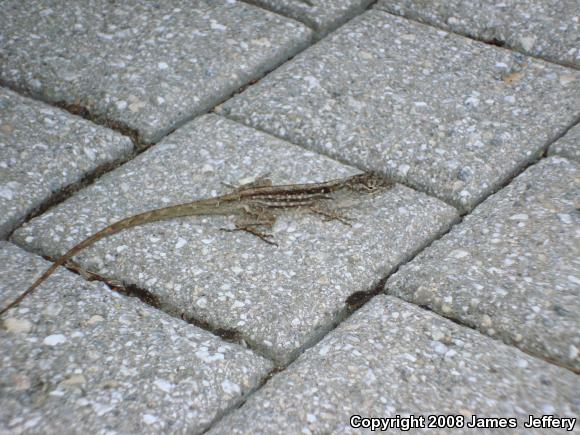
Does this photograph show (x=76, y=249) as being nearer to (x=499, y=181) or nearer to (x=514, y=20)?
(x=499, y=181)

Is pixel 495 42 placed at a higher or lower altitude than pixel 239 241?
higher

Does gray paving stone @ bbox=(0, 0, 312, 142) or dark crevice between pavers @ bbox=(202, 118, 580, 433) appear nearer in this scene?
dark crevice between pavers @ bbox=(202, 118, 580, 433)

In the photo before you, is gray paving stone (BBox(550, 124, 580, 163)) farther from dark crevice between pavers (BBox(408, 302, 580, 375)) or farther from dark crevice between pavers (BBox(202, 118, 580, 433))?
dark crevice between pavers (BBox(408, 302, 580, 375))

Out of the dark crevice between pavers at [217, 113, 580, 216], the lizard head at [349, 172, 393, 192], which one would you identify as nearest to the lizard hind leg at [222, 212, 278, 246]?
the lizard head at [349, 172, 393, 192]

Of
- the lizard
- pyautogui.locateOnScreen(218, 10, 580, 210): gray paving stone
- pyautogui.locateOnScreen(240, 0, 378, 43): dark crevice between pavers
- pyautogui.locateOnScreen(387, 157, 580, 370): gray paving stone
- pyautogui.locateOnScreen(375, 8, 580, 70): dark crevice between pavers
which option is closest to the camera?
Answer: pyautogui.locateOnScreen(387, 157, 580, 370): gray paving stone

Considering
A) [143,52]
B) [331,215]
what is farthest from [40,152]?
[331,215]

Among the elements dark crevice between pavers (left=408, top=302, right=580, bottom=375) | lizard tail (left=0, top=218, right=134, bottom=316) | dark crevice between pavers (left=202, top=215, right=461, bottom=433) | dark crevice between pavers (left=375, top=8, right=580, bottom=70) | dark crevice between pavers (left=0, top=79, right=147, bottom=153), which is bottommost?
dark crevice between pavers (left=0, top=79, right=147, bottom=153)

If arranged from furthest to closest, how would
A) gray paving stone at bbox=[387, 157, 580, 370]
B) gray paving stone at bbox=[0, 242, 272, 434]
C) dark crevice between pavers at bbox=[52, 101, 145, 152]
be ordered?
dark crevice between pavers at bbox=[52, 101, 145, 152] → gray paving stone at bbox=[387, 157, 580, 370] → gray paving stone at bbox=[0, 242, 272, 434]

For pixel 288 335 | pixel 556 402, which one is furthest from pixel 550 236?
pixel 288 335
